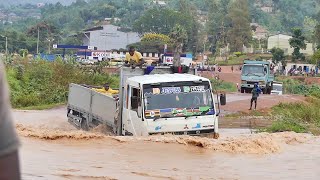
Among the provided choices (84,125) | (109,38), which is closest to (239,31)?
(109,38)

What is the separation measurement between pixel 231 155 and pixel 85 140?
117 inches

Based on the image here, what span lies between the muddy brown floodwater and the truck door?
0.20 meters

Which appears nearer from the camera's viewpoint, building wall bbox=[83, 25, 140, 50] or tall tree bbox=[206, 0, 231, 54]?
building wall bbox=[83, 25, 140, 50]

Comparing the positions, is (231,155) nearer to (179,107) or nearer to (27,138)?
(179,107)

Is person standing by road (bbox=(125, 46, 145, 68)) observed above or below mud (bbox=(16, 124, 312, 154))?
above

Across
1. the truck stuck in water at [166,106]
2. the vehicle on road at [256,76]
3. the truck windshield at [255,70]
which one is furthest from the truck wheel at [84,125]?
the truck windshield at [255,70]

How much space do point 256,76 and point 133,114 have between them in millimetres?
28647

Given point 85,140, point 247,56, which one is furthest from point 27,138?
point 247,56

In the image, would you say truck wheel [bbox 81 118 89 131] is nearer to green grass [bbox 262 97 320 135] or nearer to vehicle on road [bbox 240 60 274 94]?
green grass [bbox 262 97 320 135]

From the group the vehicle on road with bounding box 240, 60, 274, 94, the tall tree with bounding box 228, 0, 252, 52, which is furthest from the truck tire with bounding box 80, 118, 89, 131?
the tall tree with bounding box 228, 0, 252, 52

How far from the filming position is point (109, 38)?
102875 mm

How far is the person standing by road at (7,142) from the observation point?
153cm

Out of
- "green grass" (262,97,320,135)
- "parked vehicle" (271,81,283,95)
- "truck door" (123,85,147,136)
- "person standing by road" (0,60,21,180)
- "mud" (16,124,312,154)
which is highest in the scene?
"person standing by road" (0,60,21,180)

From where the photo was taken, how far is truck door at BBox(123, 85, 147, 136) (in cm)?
1274
